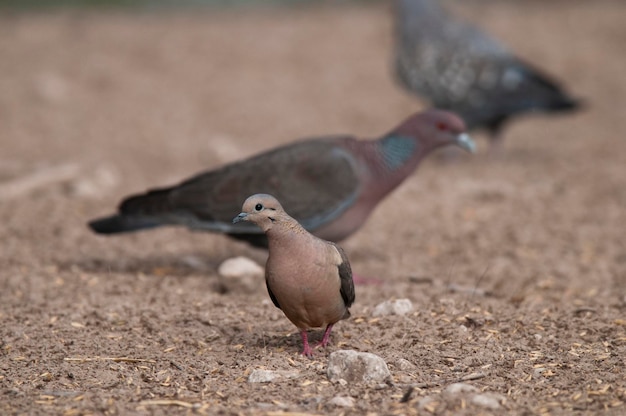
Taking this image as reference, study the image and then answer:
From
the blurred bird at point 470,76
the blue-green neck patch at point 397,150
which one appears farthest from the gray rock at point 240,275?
the blurred bird at point 470,76

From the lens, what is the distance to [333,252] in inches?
147

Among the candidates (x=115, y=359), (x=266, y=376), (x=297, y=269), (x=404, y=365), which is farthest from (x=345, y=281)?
(x=115, y=359)

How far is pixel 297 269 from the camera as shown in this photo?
3600 millimetres

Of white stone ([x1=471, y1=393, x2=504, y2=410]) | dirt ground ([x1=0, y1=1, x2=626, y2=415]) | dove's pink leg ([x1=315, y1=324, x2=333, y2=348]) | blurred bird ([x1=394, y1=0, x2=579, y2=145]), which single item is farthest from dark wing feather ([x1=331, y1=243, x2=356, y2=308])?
blurred bird ([x1=394, y1=0, x2=579, y2=145])

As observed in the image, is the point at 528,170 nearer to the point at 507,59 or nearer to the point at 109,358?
the point at 507,59

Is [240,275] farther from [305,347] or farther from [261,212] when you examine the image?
[261,212]

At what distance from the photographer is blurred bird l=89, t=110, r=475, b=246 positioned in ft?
17.2

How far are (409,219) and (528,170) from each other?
1910 mm

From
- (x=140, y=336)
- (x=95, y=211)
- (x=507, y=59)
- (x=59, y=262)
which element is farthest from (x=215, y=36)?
(x=140, y=336)

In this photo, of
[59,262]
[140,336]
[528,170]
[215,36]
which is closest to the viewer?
[140,336]

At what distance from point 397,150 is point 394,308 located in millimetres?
1395

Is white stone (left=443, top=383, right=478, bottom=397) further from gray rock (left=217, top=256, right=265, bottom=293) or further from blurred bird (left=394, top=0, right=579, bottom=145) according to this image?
blurred bird (left=394, top=0, right=579, bottom=145)

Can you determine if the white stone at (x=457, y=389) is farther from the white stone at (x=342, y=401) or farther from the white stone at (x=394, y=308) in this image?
the white stone at (x=394, y=308)

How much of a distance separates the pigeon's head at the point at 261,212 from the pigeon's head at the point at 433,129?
6.63 feet
